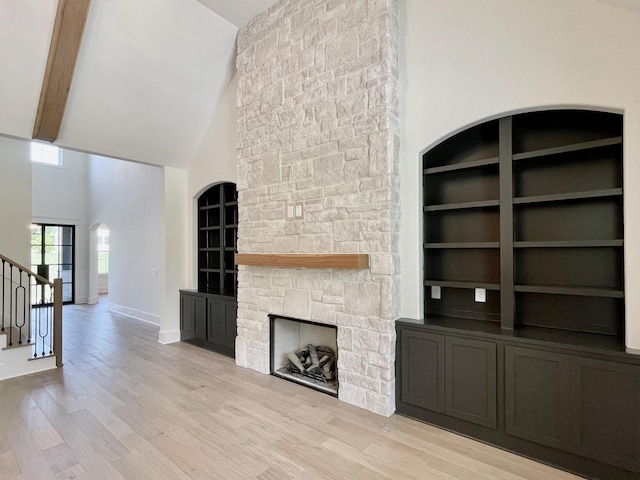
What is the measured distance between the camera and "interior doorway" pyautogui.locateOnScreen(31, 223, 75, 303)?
8.79 meters

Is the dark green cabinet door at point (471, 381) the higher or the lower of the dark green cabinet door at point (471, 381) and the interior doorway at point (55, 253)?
the lower

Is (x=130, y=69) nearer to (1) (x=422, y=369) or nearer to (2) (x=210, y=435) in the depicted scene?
(2) (x=210, y=435)

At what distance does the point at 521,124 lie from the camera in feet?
9.43

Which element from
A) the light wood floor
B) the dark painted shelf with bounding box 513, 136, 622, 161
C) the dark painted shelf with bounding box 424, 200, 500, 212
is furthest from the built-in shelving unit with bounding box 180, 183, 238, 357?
the dark painted shelf with bounding box 513, 136, 622, 161

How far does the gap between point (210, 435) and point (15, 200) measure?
5.68 metres

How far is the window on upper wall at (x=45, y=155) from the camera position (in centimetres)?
870

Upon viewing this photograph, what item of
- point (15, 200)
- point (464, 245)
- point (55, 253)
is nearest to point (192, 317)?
point (15, 200)

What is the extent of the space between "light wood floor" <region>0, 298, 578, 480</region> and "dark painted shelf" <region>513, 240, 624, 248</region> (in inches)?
60.7


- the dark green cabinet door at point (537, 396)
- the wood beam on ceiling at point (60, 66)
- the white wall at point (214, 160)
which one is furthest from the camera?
the white wall at point (214, 160)

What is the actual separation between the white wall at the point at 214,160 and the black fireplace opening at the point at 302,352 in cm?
210

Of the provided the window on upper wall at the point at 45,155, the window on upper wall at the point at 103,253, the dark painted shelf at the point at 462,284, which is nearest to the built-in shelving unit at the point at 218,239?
the dark painted shelf at the point at 462,284

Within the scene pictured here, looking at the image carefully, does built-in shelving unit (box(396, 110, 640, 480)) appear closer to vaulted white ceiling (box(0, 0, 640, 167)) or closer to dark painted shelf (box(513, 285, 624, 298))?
dark painted shelf (box(513, 285, 624, 298))

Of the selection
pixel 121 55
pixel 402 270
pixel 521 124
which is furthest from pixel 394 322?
pixel 121 55

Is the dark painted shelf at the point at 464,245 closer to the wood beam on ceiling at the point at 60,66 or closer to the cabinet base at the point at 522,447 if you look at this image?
the cabinet base at the point at 522,447
